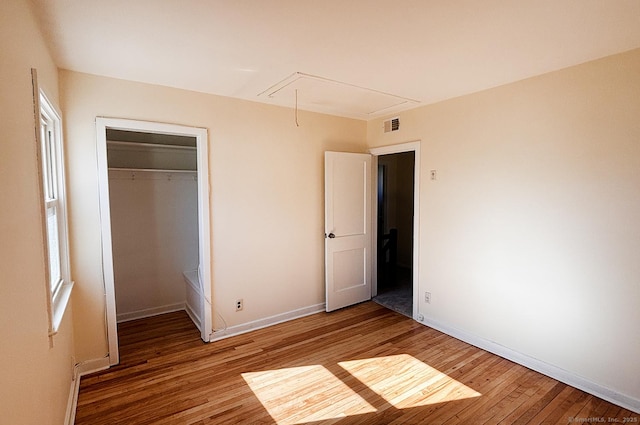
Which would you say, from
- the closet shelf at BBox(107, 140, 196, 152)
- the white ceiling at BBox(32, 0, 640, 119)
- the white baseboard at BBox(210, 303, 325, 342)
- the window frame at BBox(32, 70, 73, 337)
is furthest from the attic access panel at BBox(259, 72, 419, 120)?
the white baseboard at BBox(210, 303, 325, 342)

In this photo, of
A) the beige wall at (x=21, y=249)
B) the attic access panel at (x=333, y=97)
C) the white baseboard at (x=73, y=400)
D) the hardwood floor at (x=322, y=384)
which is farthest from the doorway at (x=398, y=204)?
the beige wall at (x=21, y=249)

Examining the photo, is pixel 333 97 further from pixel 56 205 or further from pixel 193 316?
pixel 193 316

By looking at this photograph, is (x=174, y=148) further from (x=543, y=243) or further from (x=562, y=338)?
(x=562, y=338)

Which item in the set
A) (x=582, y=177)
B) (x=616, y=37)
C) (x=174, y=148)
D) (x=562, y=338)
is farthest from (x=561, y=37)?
(x=174, y=148)

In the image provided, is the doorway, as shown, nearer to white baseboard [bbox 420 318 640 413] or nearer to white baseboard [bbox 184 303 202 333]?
white baseboard [bbox 420 318 640 413]

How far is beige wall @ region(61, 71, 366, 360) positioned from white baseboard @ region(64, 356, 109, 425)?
0.06 metres

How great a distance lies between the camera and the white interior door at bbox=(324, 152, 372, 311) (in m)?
3.89

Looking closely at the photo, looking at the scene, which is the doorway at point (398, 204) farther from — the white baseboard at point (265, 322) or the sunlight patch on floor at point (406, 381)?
the sunlight patch on floor at point (406, 381)

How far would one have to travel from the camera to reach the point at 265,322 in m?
3.60

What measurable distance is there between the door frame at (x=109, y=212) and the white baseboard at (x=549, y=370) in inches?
98.3

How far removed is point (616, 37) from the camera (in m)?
1.98

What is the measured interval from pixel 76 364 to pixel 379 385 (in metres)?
2.44

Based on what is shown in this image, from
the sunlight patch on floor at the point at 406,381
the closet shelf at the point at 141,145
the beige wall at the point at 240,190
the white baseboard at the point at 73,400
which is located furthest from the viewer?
the closet shelf at the point at 141,145

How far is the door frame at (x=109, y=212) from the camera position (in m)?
2.64
